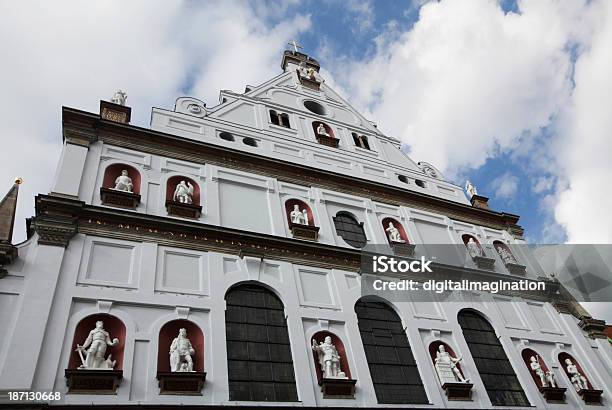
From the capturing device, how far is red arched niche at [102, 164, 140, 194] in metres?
15.0

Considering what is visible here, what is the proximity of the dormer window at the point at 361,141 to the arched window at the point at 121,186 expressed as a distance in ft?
35.6

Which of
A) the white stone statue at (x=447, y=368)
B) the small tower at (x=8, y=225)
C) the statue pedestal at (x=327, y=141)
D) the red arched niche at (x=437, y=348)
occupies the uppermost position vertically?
the statue pedestal at (x=327, y=141)

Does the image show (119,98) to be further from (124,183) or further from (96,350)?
(96,350)

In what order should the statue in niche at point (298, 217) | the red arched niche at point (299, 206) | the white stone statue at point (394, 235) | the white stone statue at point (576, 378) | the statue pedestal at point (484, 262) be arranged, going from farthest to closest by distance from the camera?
the statue pedestal at point (484, 262)
the white stone statue at point (394, 235)
the red arched niche at point (299, 206)
the statue in niche at point (298, 217)
the white stone statue at point (576, 378)

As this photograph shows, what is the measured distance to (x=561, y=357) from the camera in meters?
16.9

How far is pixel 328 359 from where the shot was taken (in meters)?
12.6

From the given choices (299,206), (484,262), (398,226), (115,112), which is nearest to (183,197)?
(299,206)

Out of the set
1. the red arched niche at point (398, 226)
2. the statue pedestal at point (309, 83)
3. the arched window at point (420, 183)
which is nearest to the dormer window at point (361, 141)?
the arched window at point (420, 183)

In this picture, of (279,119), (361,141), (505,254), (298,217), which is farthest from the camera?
(361,141)

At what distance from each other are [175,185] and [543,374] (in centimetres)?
1310

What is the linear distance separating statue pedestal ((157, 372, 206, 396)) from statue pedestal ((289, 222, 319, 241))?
635cm

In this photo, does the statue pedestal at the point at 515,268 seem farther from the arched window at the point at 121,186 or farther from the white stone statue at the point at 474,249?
the arched window at the point at 121,186

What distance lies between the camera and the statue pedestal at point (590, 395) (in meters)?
15.4

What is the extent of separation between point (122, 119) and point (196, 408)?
35.4ft
